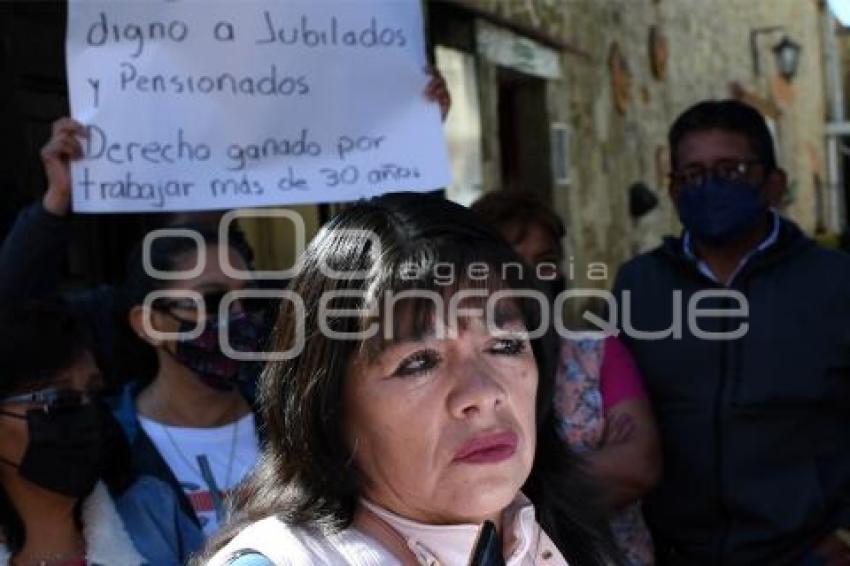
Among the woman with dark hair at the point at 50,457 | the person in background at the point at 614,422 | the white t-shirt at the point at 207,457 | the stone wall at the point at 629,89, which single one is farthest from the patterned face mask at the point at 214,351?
the stone wall at the point at 629,89

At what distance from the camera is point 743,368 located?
2521mm

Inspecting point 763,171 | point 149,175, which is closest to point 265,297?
point 149,175

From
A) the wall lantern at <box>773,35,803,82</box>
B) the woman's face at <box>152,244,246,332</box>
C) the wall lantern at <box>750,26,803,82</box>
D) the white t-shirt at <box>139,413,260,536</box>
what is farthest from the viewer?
the wall lantern at <box>773,35,803,82</box>

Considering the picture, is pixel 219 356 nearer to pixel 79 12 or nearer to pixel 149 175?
pixel 149 175

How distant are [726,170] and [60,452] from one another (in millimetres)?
1549

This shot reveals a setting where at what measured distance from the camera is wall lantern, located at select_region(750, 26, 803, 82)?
12.4 metres

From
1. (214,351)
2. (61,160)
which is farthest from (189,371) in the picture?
(61,160)

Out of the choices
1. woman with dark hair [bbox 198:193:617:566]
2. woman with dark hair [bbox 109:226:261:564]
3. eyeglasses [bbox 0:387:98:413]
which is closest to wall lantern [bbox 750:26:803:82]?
woman with dark hair [bbox 109:226:261:564]

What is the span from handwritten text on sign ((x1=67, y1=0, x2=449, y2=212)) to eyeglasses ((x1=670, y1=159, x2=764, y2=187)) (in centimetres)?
58

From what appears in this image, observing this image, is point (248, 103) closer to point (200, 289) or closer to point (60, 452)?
point (200, 289)

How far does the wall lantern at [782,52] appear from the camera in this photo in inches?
487

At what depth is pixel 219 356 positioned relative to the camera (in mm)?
2590

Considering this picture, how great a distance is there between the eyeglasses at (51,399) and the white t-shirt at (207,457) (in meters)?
0.25

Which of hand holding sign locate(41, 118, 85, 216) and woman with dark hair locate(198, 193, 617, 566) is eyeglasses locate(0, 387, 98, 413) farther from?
woman with dark hair locate(198, 193, 617, 566)
